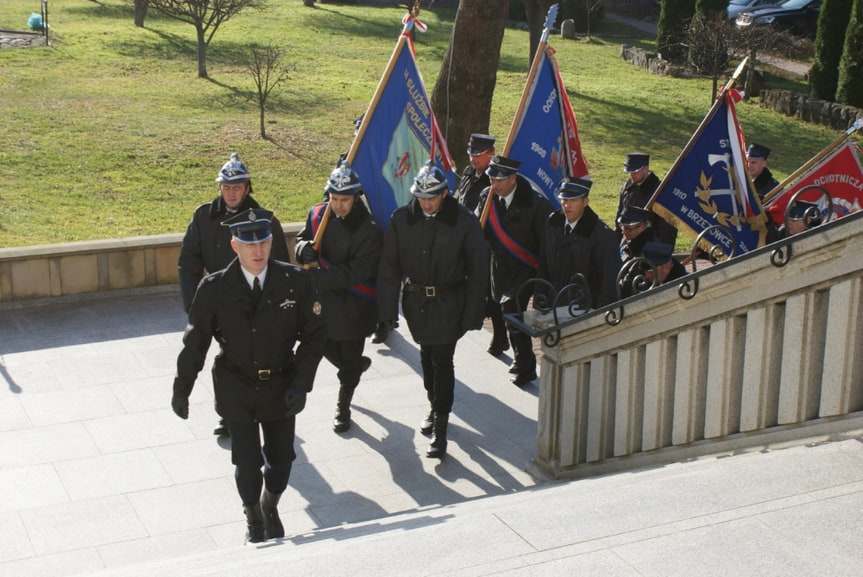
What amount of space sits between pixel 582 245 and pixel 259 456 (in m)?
2.97

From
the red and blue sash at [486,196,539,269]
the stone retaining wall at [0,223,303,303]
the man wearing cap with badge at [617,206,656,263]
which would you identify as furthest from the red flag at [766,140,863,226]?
the stone retaining wall at [0,223,303,303]

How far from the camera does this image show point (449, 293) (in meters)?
7.80

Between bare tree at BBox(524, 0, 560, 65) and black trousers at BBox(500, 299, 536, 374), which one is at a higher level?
bare tree at BBox(524, 0, 560, 65)

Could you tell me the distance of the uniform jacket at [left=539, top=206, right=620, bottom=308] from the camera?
801cm

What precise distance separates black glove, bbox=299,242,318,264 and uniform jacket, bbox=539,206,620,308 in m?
1.74

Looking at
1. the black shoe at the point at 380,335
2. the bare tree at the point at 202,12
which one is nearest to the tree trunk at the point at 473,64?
the black shoe at the point at 380,335

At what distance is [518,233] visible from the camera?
8.81 metres

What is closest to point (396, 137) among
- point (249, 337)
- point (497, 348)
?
point (497, 348)

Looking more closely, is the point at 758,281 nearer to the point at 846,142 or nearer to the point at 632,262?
the point at 632,262

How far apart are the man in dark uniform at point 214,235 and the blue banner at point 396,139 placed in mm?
1184

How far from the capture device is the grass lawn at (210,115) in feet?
50.1

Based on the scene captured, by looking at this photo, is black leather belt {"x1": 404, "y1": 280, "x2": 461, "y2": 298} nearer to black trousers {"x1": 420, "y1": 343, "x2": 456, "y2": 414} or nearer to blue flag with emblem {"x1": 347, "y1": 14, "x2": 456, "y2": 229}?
black trousers {"x1": 420, "y1": 343, "x2": 456, "y2": 414}

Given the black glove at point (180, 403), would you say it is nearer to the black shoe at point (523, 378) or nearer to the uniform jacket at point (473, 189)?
the black shoe at point (523, 378)

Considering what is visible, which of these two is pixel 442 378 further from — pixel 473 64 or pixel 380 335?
pixel 473 64
